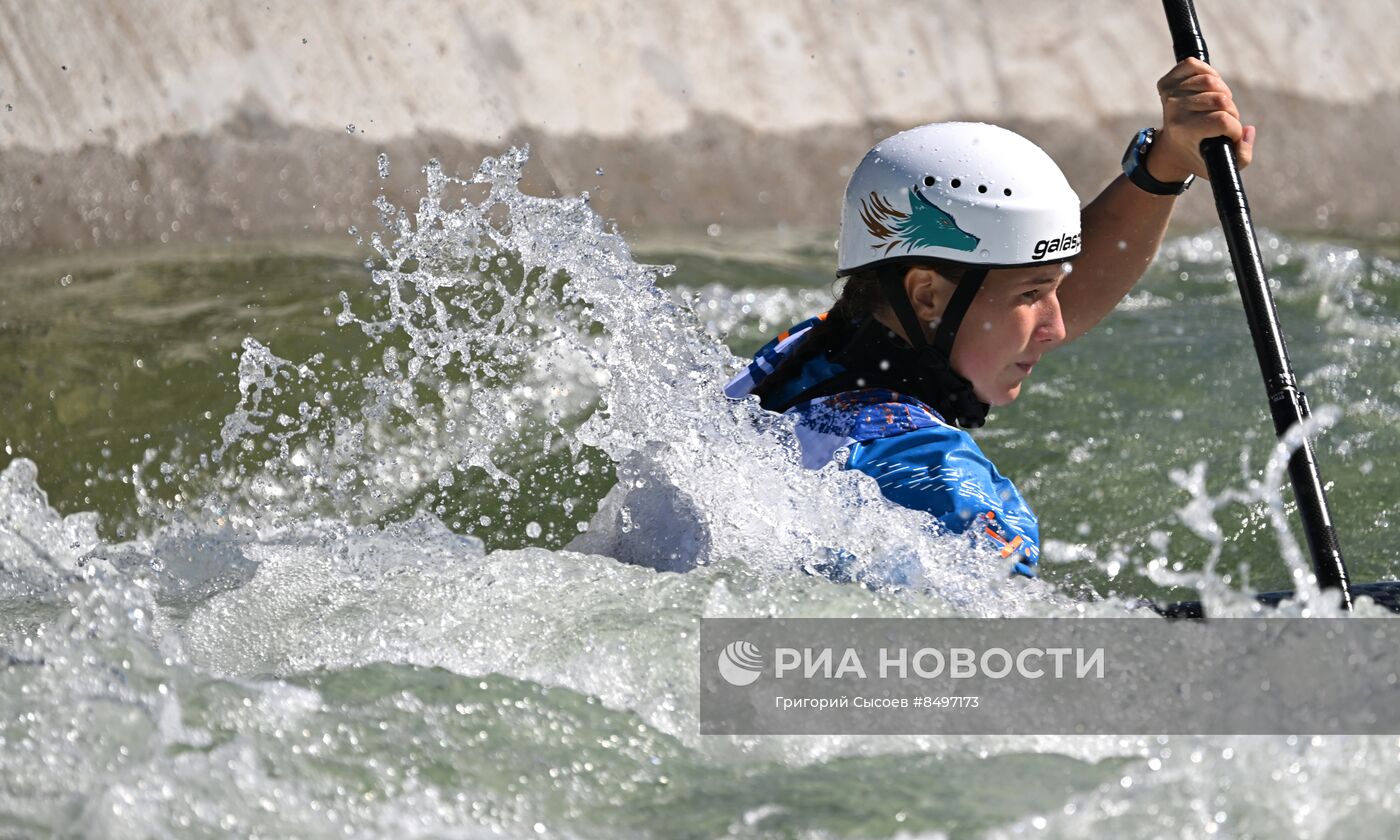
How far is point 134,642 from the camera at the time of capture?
311 cm

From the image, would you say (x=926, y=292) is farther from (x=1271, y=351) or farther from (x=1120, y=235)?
(x=1120, y=235)

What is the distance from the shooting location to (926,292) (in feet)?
12.9

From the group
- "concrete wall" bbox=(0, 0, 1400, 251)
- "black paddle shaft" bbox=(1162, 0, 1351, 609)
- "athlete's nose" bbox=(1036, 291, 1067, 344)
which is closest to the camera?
"black paddle shaft" bbox=(1162, 0, 1351, 609)

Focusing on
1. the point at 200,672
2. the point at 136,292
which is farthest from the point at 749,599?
the point at 136,292

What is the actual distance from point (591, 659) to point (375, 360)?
350 centimetres

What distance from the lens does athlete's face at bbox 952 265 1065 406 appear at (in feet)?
12.8

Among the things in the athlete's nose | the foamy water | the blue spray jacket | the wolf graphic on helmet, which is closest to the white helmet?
the wolf graphic on helmet

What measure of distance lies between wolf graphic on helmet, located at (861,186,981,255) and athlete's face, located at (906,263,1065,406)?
77 mm

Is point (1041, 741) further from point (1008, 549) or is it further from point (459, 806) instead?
point (459, 806)

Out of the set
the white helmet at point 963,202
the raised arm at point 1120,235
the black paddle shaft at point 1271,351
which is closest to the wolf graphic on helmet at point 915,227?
the white helmet at point 963,202

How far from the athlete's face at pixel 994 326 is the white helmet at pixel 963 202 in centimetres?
6

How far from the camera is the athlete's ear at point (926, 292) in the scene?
3908 millimetres

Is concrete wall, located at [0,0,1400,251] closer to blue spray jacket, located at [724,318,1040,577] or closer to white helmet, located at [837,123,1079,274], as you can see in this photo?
white helmet, located at [837,123,1079,274]

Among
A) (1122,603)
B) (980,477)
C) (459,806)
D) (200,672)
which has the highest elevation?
(980,477)
